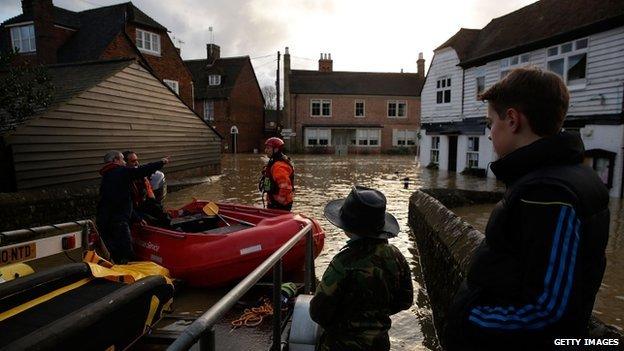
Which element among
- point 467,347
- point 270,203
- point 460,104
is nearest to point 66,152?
point 270,203

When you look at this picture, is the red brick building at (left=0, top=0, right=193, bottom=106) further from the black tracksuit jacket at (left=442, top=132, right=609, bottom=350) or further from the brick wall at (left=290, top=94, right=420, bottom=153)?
the black tracksuit jacket at (left=442, top=132, right=609, bottom=350)

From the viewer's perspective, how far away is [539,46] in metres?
16.5

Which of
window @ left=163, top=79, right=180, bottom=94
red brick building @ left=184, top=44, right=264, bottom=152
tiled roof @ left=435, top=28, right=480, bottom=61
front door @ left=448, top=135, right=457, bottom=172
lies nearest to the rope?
front door @ left=448, top=135, right=457, bottom=172

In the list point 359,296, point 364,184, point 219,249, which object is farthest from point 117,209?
point 364,184

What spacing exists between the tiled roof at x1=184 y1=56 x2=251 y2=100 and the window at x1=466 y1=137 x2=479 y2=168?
2671cm

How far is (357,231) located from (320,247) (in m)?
4.22

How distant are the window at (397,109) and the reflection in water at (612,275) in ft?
112

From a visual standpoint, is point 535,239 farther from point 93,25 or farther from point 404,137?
point 404,137

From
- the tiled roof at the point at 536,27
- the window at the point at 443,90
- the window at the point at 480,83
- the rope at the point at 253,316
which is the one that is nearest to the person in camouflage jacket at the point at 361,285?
the rope at the point at 253,316

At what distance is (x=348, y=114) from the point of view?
44312mm

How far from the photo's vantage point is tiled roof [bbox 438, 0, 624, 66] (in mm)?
13914

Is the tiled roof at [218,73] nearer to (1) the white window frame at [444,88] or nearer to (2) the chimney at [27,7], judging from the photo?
(2) the chimney at [27,7]

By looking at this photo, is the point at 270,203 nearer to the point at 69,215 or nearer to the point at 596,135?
the point at 69,215

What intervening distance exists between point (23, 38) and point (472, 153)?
2831 cm
